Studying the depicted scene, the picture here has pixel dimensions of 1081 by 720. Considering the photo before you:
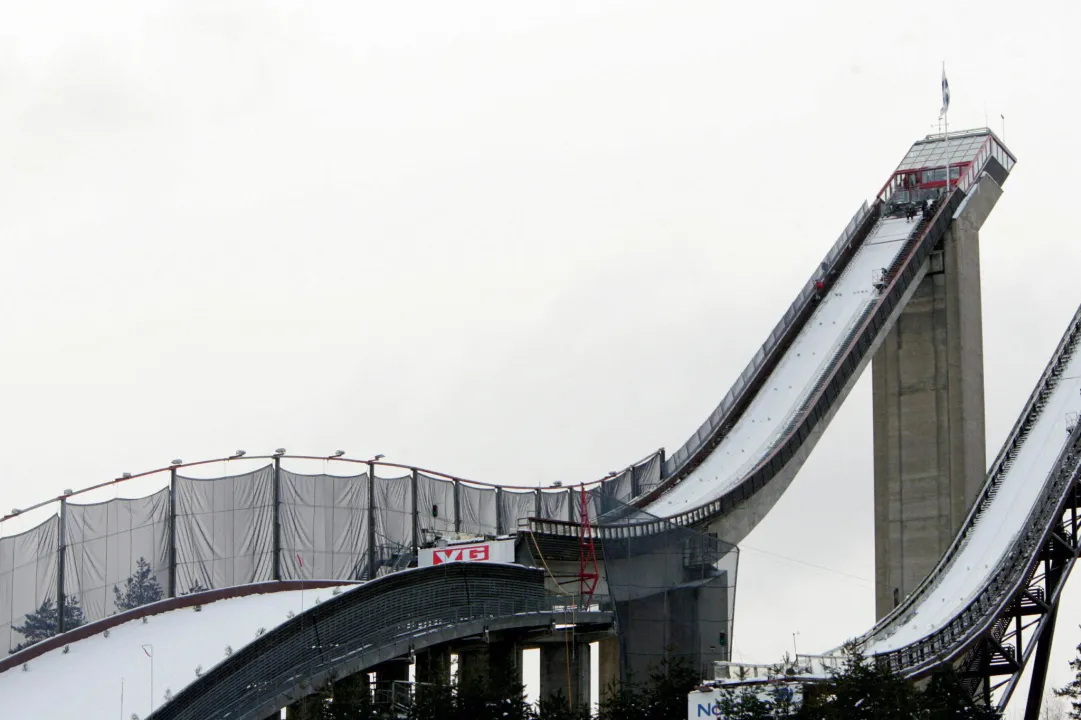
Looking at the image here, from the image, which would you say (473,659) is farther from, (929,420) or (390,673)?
(929,420)

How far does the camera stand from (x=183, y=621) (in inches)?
1967

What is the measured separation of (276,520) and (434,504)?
6.70m

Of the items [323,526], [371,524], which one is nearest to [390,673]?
[323,526]

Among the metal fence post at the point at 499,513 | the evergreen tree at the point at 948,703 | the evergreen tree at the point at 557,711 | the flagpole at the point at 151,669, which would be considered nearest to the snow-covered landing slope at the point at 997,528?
the evergreen tree at the point at 948,703

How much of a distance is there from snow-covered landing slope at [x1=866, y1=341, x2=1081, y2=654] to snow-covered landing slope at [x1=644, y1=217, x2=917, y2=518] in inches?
359

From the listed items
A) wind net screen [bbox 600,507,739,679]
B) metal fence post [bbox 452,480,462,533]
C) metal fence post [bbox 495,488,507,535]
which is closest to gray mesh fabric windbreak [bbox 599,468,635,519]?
metal fence post [bbox 495,488,507,535]

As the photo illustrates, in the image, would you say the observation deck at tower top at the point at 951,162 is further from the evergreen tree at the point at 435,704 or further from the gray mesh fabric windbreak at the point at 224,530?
the evergreen tree at the point at 435,704

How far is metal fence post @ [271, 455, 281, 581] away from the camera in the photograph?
55469 mm

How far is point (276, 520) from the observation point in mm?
55812

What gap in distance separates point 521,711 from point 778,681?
5236mm

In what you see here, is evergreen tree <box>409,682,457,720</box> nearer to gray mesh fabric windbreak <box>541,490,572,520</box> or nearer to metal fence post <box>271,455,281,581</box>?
metal fence post <box>271,455,281,581</box>

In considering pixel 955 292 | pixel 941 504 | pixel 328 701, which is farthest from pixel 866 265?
pixel 328 701

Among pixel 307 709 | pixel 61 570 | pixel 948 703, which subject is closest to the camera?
pixel 948 703

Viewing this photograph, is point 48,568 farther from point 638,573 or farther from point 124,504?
point 638,573
